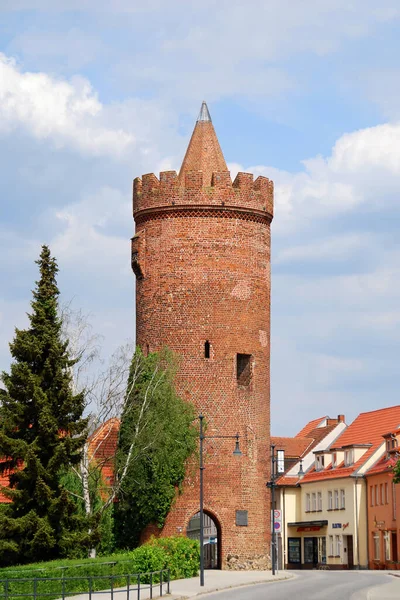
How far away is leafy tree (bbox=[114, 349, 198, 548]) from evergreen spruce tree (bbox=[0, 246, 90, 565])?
6.89 m

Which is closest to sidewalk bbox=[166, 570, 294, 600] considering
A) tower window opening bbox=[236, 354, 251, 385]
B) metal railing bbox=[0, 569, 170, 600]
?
metal railing bbox=[0, 569, 170, 600]

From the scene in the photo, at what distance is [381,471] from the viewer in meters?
62.3

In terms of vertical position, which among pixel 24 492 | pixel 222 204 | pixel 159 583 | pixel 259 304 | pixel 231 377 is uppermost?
pixel 222 204

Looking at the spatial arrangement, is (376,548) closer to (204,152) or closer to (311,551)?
(311,551)

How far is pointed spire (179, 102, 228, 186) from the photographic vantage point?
1869 inches

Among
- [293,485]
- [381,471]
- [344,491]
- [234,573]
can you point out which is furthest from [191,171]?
[293,485]

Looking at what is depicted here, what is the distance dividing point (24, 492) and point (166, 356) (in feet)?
38.2

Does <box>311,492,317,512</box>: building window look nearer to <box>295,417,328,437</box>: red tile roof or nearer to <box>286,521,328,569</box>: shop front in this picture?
<box>286,521,328,569</box>: shop front

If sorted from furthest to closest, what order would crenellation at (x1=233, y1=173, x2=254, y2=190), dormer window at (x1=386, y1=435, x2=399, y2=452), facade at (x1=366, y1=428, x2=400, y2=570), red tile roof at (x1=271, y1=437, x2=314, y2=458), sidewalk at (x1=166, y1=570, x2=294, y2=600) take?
red tile roof at (x1=271, y1=437, x2=314, y2=458), dormer window at (x1=386, y1=435, x2=399, y2=452), facade at (x1=366, y1=428, x2=400, y2=570), crenellation at (x1=233, y1=173, x2=254, y2=190), sidewalk at (x1=166, y1=570, x2=294, y2=600)

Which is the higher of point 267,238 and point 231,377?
point 267,238

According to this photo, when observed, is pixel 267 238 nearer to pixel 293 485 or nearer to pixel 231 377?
pixel 231 377

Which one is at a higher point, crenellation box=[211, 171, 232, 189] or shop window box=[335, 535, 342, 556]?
crenellation box=[211, 171, 232, 189]

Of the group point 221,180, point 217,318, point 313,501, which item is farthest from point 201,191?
point 313,501

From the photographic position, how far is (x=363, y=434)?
7062 centimetres
